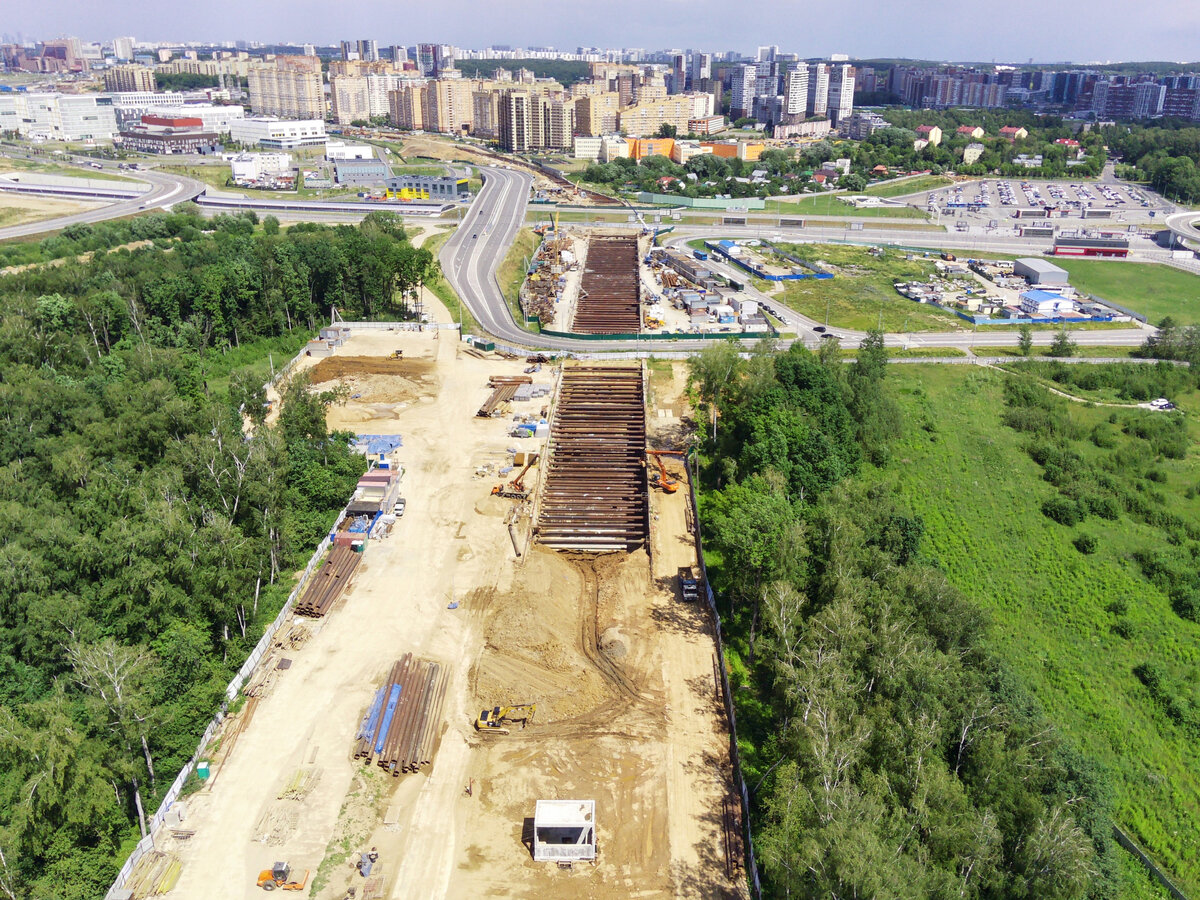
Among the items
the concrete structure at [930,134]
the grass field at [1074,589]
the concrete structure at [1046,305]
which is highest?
the concrete structure at [930,134]

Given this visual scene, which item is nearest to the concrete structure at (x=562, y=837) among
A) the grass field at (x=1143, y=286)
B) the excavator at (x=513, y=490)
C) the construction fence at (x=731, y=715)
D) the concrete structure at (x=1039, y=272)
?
the construction fence at (x=731, y=715)

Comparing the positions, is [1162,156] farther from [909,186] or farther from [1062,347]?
[1062,347]

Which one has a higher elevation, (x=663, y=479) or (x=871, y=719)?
(x=871, y=719)

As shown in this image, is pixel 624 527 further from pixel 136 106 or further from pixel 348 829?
pixel 136 106

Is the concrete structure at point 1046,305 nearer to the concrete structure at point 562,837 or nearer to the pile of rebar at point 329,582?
the pile of rebar at point 329,582

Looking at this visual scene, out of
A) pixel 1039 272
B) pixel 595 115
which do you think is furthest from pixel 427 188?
pixel 1039 272

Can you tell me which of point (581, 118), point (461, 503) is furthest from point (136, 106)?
point (461, 503)

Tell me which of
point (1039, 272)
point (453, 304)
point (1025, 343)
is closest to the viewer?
point (1025, 343)
